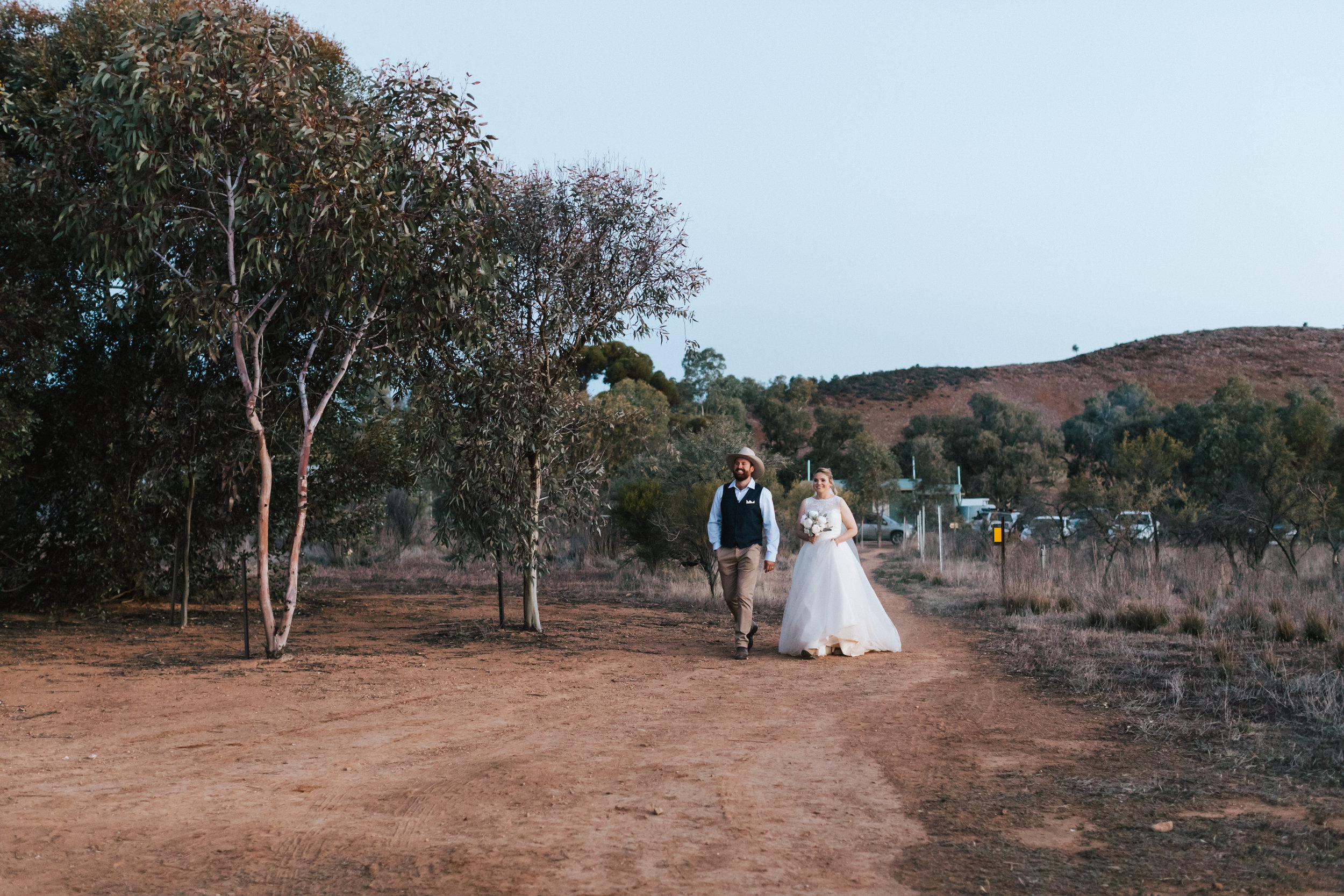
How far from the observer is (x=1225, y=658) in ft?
27.6

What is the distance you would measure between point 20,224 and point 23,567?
4.91 meters

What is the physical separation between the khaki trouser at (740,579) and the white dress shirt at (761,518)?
0.13 meters

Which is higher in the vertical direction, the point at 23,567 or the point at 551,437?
the point at 551,437

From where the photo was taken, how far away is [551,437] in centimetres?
1164

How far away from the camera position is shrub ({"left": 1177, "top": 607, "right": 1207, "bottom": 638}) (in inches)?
412

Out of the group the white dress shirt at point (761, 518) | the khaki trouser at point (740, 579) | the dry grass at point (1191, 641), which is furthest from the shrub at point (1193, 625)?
the khaki trouser at point (740, 579)

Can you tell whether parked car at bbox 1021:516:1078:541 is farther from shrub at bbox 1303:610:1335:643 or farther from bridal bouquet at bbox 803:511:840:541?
bridal bouquet at bbox 803:511:840:541

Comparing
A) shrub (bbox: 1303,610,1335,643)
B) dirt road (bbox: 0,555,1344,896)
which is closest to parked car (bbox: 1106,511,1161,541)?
shrub (bbox: 1303,610,1335,643)

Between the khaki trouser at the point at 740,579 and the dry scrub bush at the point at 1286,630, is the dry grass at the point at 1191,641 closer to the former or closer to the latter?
the dry scrub bush at the point at 1286,630

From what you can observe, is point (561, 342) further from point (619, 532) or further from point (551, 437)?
point (619, 532)

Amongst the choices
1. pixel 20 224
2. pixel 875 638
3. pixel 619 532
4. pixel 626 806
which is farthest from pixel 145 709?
pixel 619 532

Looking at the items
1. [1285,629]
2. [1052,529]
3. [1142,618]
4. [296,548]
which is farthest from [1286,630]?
[1052,529]

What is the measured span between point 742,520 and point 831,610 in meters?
1.22

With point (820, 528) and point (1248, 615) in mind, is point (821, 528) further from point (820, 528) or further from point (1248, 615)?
point (1248, 615)
